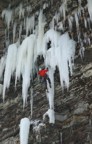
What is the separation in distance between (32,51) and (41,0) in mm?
1169

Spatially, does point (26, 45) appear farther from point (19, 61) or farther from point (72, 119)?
point (72, 119)

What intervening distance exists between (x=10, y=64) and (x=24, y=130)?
5.83 feet

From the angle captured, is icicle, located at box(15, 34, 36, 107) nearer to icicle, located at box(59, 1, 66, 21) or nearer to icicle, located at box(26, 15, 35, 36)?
icicle, located at box(26, 15, 35, 36)

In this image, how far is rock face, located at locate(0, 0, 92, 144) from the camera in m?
6.45

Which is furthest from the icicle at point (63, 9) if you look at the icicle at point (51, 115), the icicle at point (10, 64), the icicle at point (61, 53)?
the icicle at point (51, 115)

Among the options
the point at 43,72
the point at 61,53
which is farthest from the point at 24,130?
the point at 61,53

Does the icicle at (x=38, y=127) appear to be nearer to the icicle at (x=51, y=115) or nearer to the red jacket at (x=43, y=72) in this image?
the icicle at (x=51, y=115)

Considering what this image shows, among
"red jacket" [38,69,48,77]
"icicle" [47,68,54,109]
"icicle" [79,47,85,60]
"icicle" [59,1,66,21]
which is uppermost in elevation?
"icicle" [59,1,66,21]

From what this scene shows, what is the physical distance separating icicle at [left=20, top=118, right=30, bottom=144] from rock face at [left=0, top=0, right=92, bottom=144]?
0.07 metres

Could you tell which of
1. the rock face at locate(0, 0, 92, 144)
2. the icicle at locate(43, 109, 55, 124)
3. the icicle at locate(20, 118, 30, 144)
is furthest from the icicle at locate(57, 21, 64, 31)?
the icicle at locate(20, 118, 30, 144)

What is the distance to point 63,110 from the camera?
6801 millimetres

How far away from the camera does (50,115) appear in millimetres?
6820

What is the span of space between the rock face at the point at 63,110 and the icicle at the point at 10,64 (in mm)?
222

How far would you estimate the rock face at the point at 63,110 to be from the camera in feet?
21.2
